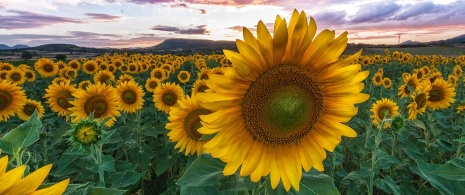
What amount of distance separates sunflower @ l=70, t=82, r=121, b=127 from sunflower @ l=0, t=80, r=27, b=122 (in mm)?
1346

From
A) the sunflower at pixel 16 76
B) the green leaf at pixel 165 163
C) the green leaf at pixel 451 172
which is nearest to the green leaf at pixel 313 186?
the green leaf at pixel 451 172

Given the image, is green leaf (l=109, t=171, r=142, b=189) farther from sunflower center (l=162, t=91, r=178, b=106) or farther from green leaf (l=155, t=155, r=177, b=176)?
sunflower center (l=162, t=91, r=178, b=106)

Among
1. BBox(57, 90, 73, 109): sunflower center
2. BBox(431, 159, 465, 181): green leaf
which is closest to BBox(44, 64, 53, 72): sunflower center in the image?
BBox(57, 90, 73, 109): sunflower center

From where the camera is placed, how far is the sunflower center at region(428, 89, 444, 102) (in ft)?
21.0

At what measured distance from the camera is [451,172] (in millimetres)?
2041

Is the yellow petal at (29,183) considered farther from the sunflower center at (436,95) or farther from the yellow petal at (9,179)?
the sunflower center at (436,95)

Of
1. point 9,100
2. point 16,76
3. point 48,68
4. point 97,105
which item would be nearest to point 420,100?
point 97,105

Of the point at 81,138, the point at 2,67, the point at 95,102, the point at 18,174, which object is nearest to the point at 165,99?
the point at 95,102

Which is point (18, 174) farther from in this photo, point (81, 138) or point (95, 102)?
point (95, 102)

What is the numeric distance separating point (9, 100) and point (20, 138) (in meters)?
5.04

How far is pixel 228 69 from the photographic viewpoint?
1.60 m

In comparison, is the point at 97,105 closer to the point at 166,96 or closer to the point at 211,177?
the point at 166,96

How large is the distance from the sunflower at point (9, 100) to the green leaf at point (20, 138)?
497 cm

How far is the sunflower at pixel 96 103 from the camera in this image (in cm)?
500
